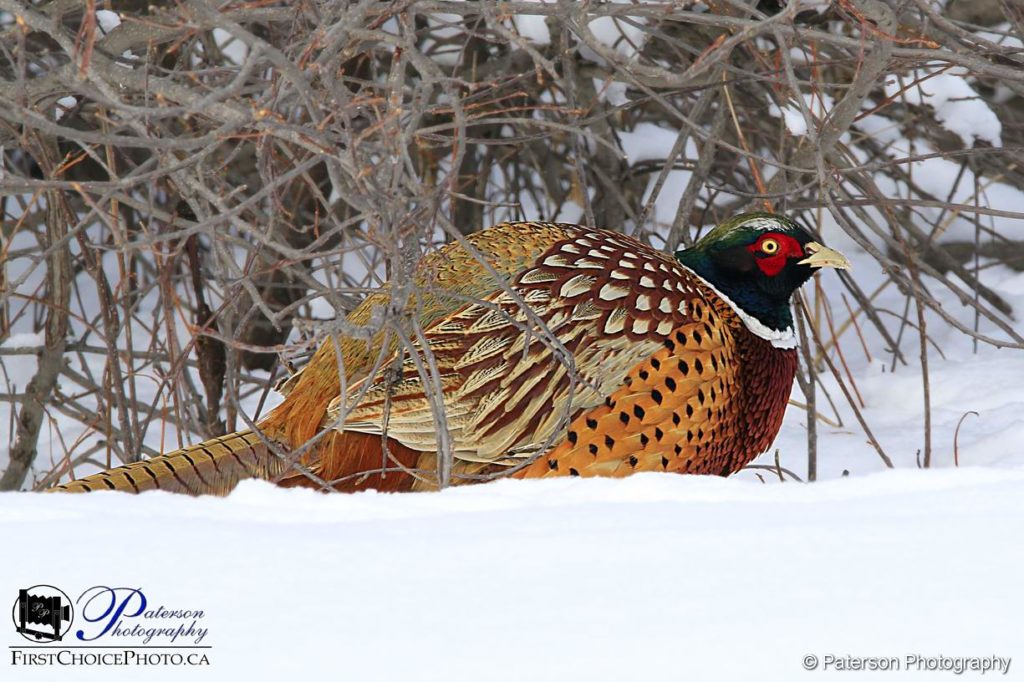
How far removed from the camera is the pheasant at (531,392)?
3137 mm

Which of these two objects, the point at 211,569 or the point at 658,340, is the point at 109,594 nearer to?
the point at 211,569

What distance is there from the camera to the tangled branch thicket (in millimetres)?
2271

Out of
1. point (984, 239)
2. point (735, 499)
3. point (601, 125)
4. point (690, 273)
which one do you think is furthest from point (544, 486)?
point (984, 239)

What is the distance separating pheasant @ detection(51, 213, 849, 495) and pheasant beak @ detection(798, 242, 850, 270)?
0.28m

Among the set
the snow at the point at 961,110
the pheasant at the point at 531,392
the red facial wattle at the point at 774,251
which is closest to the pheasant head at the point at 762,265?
the red facial wattle at the point at 774,251

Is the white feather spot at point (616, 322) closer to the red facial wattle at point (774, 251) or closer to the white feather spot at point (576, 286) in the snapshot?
the white feather spot at point (576, 286)

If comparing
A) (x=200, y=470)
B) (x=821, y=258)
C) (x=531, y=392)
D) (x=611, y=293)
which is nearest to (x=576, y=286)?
(x=611, y=293)

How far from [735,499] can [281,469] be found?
122 centimetres

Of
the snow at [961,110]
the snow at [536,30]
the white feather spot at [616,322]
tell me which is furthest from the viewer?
the snow at [961,110]

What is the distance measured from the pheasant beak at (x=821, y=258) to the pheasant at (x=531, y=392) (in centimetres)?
28

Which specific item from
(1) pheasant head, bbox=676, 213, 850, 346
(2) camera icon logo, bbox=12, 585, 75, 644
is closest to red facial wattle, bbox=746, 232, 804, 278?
(1) pheasant head, bbox=676, 213, 850, 346

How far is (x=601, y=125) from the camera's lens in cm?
429

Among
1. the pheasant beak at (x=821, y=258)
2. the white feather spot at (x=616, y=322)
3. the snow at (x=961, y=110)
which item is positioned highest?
the snow at (x=961, y=110)

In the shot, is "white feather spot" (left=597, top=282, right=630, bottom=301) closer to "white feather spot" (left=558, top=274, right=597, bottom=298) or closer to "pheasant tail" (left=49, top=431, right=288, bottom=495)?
"white feather spot" (left=558, top=274, right=597, bottom=298)
